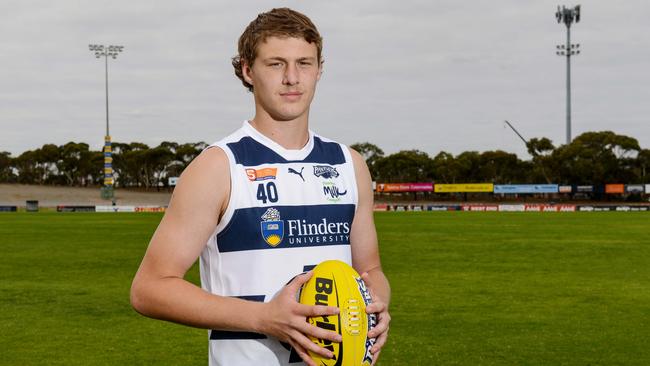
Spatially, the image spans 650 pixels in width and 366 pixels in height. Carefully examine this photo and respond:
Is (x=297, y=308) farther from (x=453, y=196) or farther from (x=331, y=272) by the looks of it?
(x=453, y=196)

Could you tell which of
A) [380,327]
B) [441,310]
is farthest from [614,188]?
[380,327]

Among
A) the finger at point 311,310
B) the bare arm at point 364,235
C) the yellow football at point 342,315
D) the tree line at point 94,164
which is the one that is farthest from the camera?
the tree line at point 94,164

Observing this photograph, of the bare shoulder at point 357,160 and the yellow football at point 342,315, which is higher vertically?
the bare shoulder at point 357,160

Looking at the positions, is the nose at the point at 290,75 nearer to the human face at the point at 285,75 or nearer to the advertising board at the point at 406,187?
the human face at the point at 285,75

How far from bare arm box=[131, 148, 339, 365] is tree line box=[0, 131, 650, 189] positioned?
90550 mm

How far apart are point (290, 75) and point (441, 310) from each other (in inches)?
398

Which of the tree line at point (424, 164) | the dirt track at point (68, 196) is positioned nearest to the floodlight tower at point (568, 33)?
the tree line at point (424, 164)

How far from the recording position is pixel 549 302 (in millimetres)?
13031

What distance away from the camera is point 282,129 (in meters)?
2.74

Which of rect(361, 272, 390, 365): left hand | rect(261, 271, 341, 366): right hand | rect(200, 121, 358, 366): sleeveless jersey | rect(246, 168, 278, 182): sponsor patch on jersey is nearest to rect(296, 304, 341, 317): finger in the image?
rect(261, 271, 341, 366): right hand

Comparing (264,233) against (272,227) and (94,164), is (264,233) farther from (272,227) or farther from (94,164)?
(94,164)

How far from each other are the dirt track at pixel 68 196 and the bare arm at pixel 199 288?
106 meters

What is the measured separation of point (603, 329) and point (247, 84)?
918 cm

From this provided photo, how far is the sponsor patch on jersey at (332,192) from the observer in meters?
2.71
